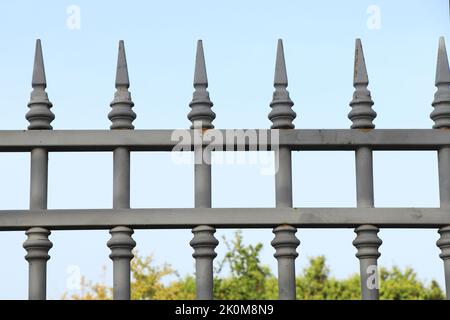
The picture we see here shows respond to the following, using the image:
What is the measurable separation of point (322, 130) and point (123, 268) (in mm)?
1558

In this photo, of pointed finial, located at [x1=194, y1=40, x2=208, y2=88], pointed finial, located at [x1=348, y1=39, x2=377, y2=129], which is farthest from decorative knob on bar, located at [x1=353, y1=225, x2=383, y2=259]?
pointed finial, located at [x1=194, y1=40, x2=208, y2=88]

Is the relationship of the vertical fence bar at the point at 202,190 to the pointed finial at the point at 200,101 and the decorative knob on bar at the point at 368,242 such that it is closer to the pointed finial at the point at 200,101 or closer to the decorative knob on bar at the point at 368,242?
the pointed finial at the point at 200,101

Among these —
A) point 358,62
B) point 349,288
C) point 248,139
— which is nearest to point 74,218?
point 248,139

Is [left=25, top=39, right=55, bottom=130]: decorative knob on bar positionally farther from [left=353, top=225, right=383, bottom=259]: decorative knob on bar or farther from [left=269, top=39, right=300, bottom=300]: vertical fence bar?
[left=353, top=225, right=383, bottom=259]: decorative knob on bar

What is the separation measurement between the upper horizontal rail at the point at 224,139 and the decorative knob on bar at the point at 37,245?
1.82ft

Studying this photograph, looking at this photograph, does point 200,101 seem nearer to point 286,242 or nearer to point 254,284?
point 286,242

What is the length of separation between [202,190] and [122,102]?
801 millimetres

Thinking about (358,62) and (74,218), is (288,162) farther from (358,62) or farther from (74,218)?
(74,218)

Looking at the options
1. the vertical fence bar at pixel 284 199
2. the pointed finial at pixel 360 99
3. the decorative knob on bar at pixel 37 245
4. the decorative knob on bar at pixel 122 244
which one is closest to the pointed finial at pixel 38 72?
the decorative knob on bar at pixel 37 245

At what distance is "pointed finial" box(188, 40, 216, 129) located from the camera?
5.84 metres

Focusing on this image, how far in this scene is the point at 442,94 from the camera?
6016 mm

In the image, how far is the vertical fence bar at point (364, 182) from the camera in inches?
224

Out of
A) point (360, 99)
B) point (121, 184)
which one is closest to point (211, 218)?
point (121, 184)

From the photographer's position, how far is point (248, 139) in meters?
5.77
